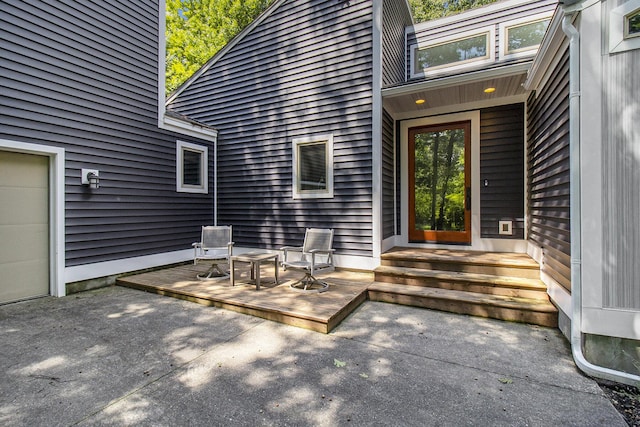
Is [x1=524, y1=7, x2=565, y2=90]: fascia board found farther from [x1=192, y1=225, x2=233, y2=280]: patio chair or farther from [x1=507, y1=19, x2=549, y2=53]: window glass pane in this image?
[x1=192, y1=225, x2=233, y2=280]: patio chair

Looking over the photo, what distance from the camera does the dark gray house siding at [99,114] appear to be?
12.9ft

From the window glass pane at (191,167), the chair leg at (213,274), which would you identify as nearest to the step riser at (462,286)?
the chair leg at (213,274)

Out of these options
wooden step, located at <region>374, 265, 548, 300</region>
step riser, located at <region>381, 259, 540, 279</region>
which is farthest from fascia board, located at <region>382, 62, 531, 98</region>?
wooden step, located at <region>374, 265, 548, 300</region>

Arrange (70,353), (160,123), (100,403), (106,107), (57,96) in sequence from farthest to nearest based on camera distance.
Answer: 1. (160,123)
2. (106,107)
3. (57,96)
4. (70,353)
5. (100,403)

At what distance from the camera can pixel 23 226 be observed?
160 inches

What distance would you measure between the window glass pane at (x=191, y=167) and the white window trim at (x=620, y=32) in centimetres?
631

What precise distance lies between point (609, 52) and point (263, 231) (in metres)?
5.39

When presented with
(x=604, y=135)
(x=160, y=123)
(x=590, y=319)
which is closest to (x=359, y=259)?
(x=590, y=319)

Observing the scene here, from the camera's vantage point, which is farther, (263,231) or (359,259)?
(263,231)

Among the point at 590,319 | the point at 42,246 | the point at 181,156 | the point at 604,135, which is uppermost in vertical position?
the point at 181,156

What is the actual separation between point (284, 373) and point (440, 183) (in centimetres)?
439

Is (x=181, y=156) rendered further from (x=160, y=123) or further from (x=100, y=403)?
(x=100, y=403)

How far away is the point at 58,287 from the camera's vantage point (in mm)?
4273

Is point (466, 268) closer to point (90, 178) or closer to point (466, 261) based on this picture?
point (466, 261)
